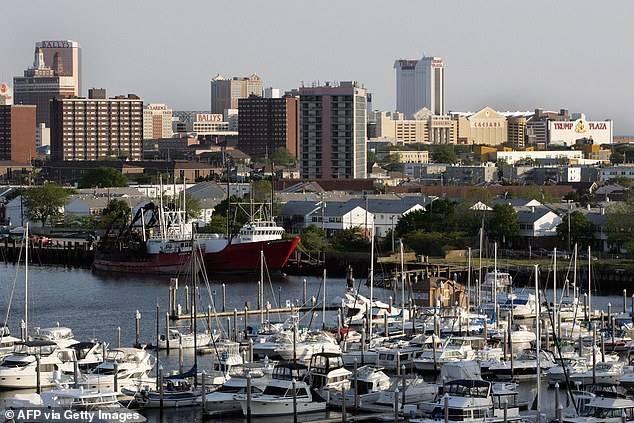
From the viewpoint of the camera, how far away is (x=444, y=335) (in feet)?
101

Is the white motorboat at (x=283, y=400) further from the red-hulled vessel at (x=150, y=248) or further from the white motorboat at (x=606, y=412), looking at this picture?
the red-hulled vessel at (x=150, y=248)

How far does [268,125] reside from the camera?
151m

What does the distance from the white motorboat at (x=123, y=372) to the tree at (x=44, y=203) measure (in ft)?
151

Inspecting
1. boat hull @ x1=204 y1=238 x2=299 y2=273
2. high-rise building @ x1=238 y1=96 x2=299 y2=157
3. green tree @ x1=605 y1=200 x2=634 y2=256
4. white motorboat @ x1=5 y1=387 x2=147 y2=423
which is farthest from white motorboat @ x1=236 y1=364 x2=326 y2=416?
high-rise building @ x1=238 y1=96 x2=299 y2=157

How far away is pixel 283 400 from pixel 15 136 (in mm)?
118263

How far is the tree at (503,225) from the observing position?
56.2m

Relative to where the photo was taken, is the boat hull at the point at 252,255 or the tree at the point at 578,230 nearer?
the boat hull at the point at 252,255

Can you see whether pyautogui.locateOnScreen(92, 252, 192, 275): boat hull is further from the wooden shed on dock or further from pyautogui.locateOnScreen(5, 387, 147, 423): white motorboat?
pyautogui.locateOnScreen(5, 387, 147, 423): white motorboat

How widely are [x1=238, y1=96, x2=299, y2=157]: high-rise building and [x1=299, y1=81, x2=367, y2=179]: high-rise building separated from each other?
5347 cm

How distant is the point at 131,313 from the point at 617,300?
13.4 metres

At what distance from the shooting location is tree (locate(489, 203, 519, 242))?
5619 centimetres

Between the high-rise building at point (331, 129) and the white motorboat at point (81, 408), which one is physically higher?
the high-rise building at point (331, 129)

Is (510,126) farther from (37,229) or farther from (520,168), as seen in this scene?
(37,229)

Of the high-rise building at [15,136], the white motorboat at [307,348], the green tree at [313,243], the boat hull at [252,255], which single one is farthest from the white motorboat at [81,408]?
the high-rise building at [15,136]
